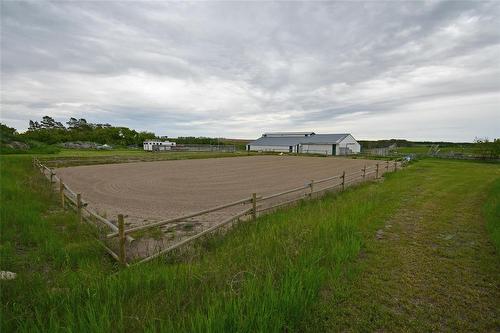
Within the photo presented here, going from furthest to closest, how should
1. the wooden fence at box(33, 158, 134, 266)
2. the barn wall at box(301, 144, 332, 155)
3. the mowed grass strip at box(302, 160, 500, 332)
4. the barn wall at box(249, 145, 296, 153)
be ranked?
the barn wall at box(249, 145, 296, 153)
the barn wall at box(301, 144, 332, 155)
the wooden fence at box(33, 158, 134, 266)
the mowed grass strip at box(302, 160, 500, 332)

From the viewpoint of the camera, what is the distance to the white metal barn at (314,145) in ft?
203

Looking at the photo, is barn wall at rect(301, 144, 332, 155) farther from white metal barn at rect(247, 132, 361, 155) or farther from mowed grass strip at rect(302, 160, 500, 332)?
mowed grass strip at rect(302, 160, 500, 332)

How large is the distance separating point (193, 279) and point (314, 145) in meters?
64.5

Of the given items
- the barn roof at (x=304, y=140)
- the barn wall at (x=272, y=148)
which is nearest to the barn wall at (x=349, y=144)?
the barn roof at (x=304, y=140)

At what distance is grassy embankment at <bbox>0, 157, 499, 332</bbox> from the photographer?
118 inches

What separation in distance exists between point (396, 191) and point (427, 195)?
1330 mm

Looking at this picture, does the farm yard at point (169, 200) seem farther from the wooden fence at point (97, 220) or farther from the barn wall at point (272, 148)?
the barn wall at point (272, 148)

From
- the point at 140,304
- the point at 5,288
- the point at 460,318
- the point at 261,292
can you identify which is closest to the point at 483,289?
the point at 460,318

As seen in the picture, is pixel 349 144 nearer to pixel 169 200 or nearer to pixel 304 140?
pixel 304 140

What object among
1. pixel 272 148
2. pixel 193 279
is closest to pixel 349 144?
pixel 272 148

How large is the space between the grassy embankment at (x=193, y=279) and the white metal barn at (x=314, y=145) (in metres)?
56.8

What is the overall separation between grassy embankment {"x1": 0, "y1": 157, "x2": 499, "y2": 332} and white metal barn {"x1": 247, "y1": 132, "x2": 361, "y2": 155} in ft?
186

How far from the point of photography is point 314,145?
2589 inches

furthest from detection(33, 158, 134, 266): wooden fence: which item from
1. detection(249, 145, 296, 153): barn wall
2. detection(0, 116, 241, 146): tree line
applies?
detection(0, 116, 241, 146): tree line
